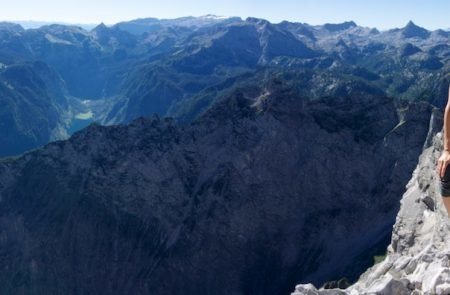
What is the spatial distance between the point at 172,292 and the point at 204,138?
45971 millimetres

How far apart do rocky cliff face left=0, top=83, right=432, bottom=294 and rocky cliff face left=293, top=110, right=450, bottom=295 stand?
29.6 m

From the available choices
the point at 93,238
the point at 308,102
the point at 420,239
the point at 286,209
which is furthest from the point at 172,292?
the point at 420,239

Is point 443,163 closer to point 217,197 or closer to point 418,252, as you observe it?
point 418,252

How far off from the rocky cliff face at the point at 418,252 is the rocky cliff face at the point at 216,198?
29.6m

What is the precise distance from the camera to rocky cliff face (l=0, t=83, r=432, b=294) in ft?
461

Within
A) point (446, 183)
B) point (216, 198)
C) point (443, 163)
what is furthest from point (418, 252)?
point (216, 198)

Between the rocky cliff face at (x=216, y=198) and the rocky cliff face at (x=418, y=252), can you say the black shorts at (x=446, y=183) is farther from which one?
the rocky cliff face at (x=216, y=198)

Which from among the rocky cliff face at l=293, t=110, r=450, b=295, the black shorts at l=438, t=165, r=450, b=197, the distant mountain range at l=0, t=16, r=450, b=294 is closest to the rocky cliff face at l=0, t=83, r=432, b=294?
the distant mountain range at l=0, t=16, r=450, b=294

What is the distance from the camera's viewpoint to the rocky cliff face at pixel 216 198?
Result: 461 ft

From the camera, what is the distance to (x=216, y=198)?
149625 millimetres

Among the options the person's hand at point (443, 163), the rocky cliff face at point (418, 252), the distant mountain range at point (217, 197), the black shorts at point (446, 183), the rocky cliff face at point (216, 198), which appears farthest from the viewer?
the rocky cliff face at point (216, 198)

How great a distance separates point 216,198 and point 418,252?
316ft

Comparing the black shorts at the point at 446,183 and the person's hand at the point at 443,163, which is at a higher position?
the person's hand at the point at 443,163

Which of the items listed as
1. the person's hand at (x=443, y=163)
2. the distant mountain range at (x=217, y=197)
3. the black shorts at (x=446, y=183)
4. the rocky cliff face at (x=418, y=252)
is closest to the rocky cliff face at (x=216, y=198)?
the distant mountain range at (x=217, y=197)
